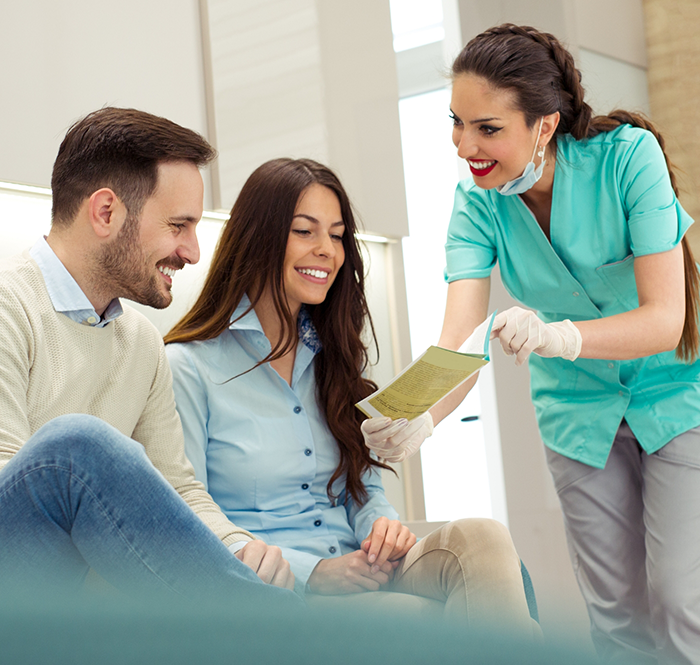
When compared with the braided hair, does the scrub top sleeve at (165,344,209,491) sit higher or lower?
lower

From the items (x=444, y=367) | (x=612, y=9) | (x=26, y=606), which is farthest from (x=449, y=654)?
(x=612, y=9)

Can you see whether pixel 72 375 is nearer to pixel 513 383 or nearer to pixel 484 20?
pixel 513 383

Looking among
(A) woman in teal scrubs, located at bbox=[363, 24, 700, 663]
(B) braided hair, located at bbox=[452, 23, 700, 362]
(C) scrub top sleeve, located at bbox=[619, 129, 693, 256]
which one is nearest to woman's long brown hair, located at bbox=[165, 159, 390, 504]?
(A) woman in teal scrubs, located at bbox=[363, 24, 700, 663]

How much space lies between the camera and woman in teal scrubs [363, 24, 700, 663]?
1.31 metres

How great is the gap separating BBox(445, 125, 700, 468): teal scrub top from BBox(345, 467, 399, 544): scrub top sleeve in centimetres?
38

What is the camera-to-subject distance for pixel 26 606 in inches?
11.1

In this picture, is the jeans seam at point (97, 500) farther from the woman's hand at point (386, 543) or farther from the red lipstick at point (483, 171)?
the red lipstick at point (483, 171)

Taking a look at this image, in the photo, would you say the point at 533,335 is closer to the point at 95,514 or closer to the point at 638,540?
the point at 638,540

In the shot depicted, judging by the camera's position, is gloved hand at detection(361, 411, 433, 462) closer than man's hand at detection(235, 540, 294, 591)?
No

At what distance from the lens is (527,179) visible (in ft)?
4.58

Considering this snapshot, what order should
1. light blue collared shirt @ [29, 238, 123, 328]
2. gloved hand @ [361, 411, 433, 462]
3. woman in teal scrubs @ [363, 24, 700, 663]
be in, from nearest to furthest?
light blue collared shirt @ [29, 238, 123, 328], gloved hand @ [361, 411, 433, 462], woman in teal scrubs @ [363, 24, 700, 663]

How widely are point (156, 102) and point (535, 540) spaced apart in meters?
1.85

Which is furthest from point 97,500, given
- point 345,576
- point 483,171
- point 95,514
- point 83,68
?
point 83,68

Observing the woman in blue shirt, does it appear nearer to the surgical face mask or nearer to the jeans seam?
the surgical face mask
